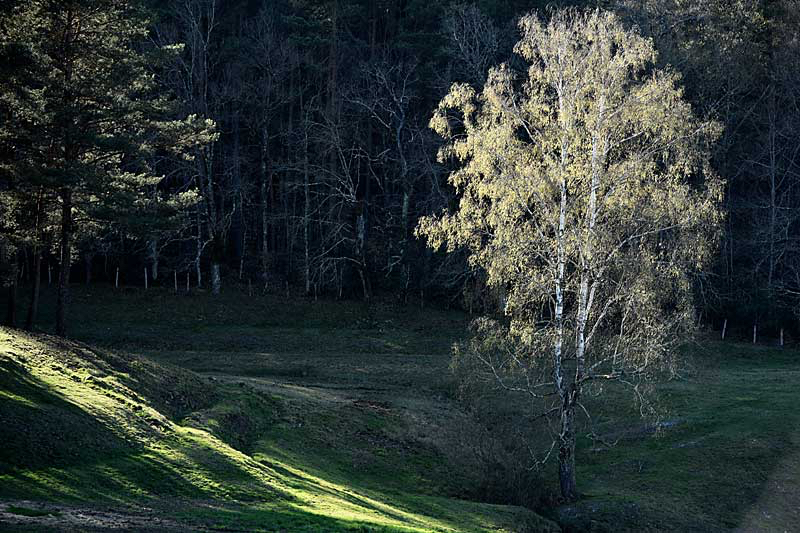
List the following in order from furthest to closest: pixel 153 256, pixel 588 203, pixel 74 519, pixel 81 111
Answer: pixel 153 256 < pixel 81 111 < pixel 588 203 < pixel 74 519

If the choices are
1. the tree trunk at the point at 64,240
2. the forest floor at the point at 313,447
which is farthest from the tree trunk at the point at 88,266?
the tree trunk at the point at 64,240

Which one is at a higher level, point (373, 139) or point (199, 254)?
point (373, 139)

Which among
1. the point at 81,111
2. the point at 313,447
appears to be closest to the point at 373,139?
the point at 81,111

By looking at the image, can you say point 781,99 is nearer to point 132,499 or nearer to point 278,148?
point 278,148

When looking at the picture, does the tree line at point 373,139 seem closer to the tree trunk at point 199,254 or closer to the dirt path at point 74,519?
the tree trunk at point 199,254

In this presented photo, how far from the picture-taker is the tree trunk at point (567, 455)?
21.4m

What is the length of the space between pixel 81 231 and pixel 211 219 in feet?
75.4

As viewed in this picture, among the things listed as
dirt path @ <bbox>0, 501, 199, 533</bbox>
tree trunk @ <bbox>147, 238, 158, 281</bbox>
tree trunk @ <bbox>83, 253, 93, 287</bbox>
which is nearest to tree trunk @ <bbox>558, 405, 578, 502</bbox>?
dirt path @ <bbox>0, 501, 199, 533</bbox>

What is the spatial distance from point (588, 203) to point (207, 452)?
1118cm

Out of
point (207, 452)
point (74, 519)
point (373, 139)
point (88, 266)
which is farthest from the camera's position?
point (373, 139)

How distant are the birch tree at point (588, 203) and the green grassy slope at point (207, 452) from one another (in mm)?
5032

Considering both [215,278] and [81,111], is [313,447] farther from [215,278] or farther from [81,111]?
[215,278]

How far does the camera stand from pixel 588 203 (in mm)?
21047

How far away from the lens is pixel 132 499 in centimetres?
1454
